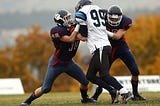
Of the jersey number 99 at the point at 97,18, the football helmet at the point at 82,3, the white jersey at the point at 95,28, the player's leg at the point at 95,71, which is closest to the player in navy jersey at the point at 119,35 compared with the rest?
the jersey number 99 at the point at 97,18

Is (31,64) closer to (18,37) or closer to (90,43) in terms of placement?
(18,37)

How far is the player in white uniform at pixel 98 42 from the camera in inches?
483

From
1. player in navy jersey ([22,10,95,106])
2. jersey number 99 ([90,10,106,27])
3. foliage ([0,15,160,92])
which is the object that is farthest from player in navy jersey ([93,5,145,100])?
foliage ([0,15,160,92])

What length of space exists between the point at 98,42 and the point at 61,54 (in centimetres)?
122

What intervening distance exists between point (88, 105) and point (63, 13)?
210cm

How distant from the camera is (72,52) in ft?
43.3

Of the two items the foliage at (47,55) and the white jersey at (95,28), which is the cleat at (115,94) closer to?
the white jersey at (95,28)

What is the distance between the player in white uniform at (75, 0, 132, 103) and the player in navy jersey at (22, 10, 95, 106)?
1.14ft

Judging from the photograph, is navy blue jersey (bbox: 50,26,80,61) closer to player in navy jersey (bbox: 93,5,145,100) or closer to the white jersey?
the white jersey

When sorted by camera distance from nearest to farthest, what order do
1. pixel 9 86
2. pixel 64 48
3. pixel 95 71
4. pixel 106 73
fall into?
pixel 106 73, pixel 95 71, pixel 64 48, pixel 9 86

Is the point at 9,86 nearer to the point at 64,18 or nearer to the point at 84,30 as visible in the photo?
the point at 64,18

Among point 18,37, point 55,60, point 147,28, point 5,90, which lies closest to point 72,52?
point 55,60

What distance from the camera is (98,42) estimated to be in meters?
12.3

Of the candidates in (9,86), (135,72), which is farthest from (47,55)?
(135,72)
